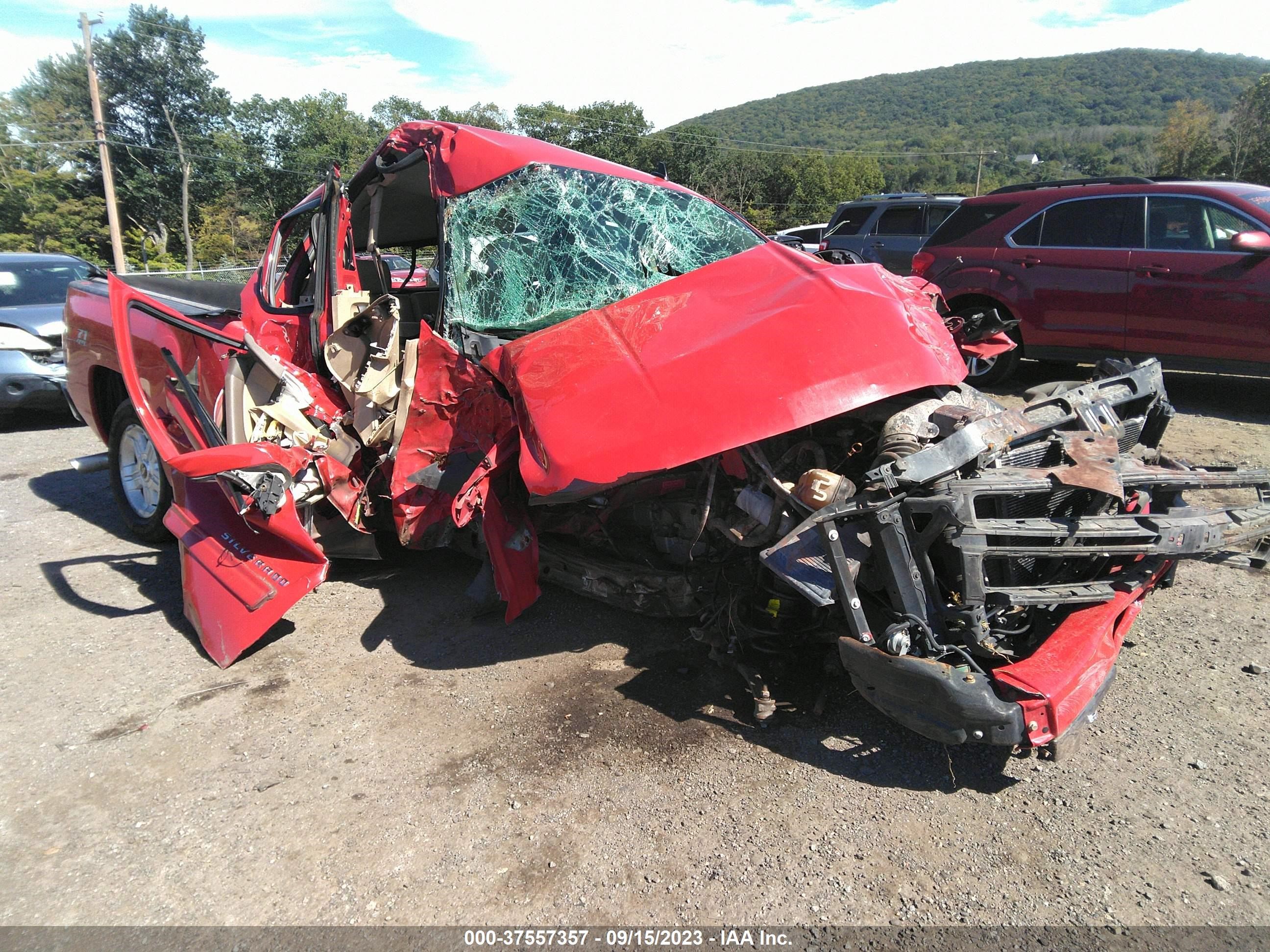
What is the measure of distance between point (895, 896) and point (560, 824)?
1.04m

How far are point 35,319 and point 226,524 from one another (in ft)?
20.8

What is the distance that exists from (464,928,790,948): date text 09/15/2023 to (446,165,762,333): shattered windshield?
2568 millimetres

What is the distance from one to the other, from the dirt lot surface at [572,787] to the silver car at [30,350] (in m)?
5.17

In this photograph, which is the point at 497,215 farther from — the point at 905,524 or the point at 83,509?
the point at 83,509

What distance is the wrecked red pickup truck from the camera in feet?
8.53

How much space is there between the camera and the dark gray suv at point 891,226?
37.4 feet

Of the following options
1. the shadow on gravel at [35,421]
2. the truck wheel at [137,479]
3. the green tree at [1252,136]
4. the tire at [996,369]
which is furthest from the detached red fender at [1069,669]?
the green tree at [1252,136]

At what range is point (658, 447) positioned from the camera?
2.76 metres

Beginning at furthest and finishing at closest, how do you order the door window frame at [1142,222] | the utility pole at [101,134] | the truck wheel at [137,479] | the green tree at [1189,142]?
the green tree at [1189,142] → the utility pole at [101,134] → the door window frame at [1142,222] → the truck wheel at [137,479]

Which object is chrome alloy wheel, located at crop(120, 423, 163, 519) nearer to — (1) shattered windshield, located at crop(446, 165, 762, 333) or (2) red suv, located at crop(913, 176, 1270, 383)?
(1) shattered windshield, located at crop(446, 165, 762, 333)

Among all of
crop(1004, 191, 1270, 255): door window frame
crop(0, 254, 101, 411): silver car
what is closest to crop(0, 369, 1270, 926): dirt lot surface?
crop(1004, 191, 1270, 255): door window frame

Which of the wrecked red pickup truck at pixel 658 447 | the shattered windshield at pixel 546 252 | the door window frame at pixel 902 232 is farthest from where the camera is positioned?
the door window frame at pixel 902 232

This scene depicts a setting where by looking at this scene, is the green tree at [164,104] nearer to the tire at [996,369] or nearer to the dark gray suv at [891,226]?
the dark gray suv at [891,226]

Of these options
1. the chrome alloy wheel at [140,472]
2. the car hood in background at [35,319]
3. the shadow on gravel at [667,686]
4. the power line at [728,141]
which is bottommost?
the shadow on gravel at [667,686]
